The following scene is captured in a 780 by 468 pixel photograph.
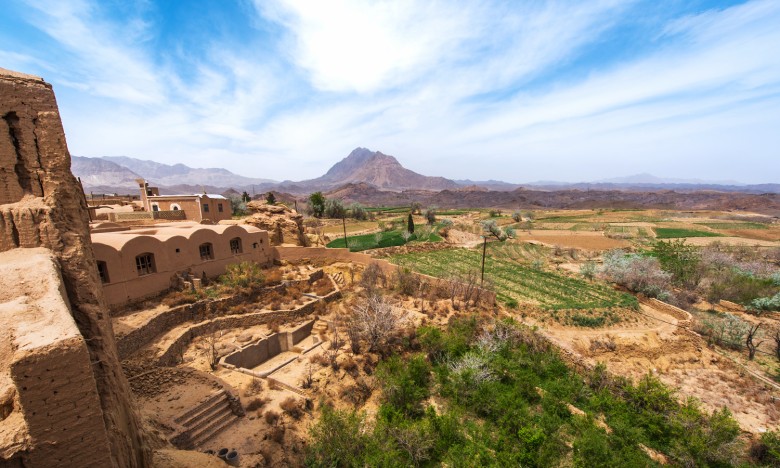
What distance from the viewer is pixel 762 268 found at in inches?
1089

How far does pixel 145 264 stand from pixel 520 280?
87.4 ft

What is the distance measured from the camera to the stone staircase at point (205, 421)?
964cm

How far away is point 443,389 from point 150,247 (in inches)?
661

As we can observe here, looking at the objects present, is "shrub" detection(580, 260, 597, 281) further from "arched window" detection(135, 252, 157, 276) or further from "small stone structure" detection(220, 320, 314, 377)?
"arched window" detection(135, 252, 157, 276)

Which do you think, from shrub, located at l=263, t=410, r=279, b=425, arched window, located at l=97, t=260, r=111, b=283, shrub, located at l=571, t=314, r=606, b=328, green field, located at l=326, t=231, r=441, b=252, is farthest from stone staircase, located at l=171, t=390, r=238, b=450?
green field, located at l=326, t=231, r=441, b=252

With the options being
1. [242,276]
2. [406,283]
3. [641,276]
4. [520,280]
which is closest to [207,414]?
[242,276]

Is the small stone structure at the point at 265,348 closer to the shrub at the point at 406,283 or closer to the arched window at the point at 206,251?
the shrub at the point at 406,283

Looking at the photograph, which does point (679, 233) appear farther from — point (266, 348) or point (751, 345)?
point (266, 348)

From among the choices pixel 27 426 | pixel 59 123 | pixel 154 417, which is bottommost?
pixel 154 417

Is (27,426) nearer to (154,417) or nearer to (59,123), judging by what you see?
(59,123)

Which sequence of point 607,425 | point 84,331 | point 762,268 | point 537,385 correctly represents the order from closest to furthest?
point 84,331
point 607,425
point 537,385
point 762,268

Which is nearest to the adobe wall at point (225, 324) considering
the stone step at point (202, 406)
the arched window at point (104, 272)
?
the stone step at point (202, 406)

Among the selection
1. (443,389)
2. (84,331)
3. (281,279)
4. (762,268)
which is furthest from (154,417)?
(762,268)

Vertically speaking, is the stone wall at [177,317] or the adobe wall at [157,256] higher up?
the adobe wall at [157,256]
